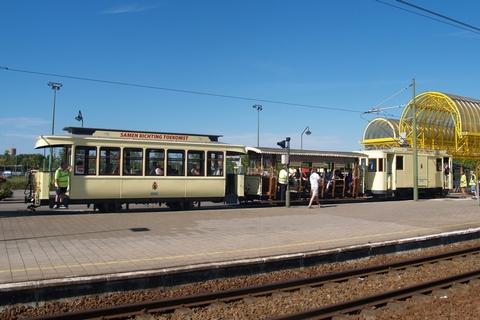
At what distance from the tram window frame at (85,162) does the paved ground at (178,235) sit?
1.62 m

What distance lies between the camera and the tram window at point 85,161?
17.8 metres

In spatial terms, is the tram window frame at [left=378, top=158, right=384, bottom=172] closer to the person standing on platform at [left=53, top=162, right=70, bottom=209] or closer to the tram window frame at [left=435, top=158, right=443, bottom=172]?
the tram window frame at [left=435, top=158, right=443, bottom=172]

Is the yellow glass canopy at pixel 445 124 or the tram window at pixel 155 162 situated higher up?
the yellow glass canopy at pixel 445 124

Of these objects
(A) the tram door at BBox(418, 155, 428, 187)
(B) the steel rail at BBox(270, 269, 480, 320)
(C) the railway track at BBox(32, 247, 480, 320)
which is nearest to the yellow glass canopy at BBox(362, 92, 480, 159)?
(A) the tram door at BBox(418, 155, 428, 187)

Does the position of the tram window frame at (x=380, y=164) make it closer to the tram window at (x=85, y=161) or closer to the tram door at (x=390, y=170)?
the tram door at (x=390, y=170)

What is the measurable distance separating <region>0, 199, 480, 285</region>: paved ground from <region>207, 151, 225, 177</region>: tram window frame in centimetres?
185

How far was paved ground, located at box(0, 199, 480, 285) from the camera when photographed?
9.11m

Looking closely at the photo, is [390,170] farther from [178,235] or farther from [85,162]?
[178,235]

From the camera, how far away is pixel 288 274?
32.6ft

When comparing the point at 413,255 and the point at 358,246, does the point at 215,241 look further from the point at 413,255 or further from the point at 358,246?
the point at 413,255

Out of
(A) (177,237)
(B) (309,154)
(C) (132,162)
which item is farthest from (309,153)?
(A) (177,237)

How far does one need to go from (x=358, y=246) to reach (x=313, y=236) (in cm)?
171

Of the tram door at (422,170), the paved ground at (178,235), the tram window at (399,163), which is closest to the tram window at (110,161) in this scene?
the paved ground at (178,235)

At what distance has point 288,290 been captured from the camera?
28.7 feet
